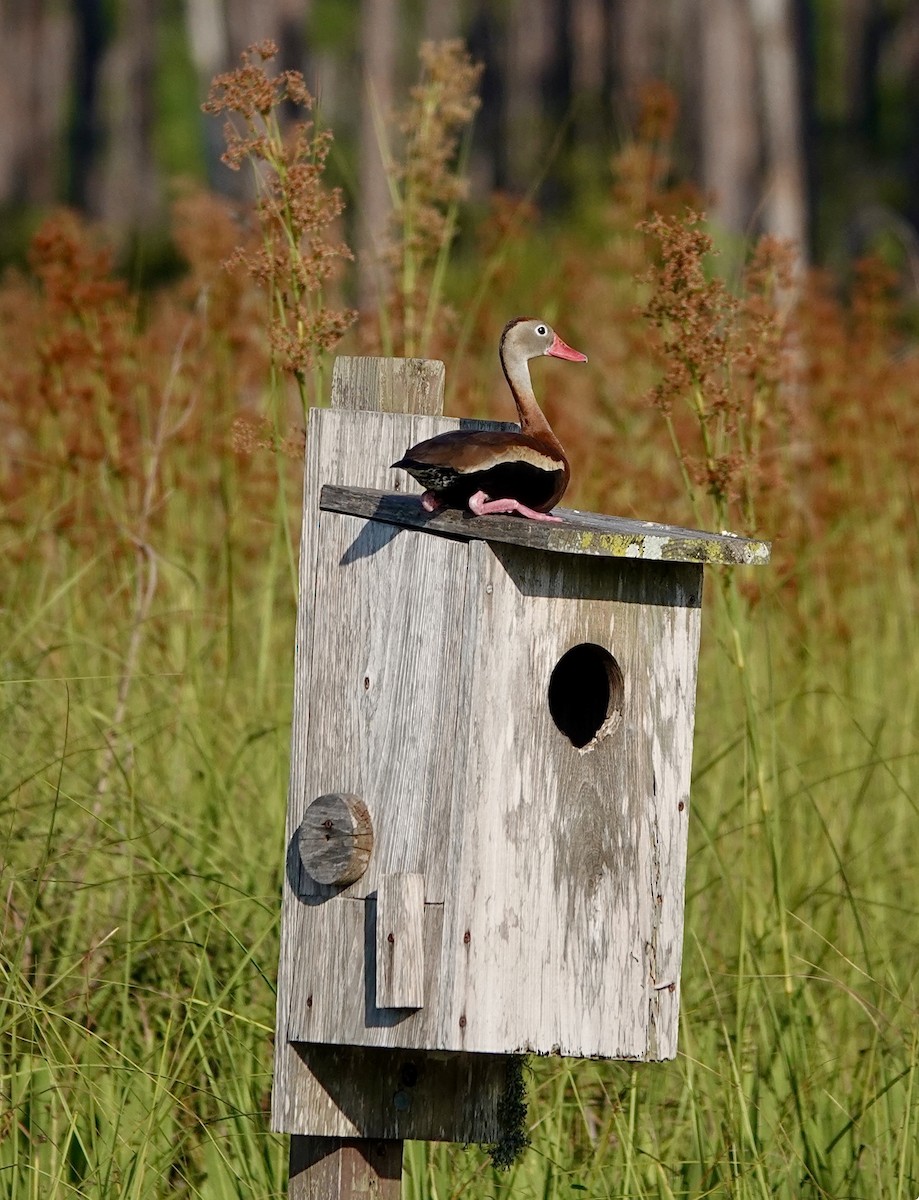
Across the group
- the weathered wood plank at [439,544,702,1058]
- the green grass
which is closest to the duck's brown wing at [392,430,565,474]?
the weathered wood plank at [439,544,702,1058]

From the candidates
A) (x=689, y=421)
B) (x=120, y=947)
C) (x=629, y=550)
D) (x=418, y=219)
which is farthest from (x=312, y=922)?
(x=689, y=421)

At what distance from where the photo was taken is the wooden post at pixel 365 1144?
2.61 meters

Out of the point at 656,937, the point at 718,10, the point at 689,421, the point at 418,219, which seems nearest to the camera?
the point at 656,937

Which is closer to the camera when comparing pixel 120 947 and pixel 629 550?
pixel 629 550

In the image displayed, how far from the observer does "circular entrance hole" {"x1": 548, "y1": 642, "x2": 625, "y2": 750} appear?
8.66ft

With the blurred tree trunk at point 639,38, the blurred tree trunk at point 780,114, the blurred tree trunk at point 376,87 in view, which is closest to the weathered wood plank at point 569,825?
the blurred tree trunk at point 376,87

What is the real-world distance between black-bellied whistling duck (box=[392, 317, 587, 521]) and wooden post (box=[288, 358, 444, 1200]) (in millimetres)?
235

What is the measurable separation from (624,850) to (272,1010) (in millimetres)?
935

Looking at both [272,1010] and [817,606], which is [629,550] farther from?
[817,606]

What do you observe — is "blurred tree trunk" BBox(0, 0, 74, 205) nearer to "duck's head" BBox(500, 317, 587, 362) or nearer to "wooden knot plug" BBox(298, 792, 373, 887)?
"duck's head" BBox(500, 317, 587, 362)

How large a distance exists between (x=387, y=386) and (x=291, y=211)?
0.39 m

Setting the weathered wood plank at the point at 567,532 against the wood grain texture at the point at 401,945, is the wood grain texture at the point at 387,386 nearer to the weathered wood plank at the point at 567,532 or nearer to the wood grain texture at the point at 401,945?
the weathered wood plank at the point at 567,532

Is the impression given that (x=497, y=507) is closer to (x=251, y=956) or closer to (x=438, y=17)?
(x=251, y=956)

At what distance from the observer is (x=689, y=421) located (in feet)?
15.7
